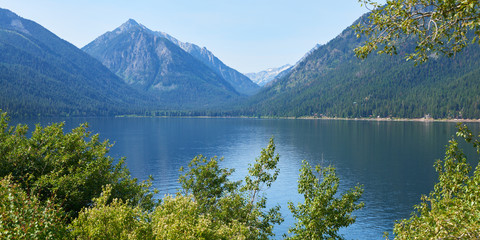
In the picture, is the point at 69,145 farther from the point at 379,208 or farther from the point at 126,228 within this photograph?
the point at 379,208

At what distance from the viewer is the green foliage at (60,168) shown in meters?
30.4

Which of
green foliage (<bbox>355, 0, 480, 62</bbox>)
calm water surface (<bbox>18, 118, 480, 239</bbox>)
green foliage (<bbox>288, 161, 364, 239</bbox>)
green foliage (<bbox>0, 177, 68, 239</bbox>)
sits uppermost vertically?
green foliage (<bbox>355, 0, 480, 62</bbox>)

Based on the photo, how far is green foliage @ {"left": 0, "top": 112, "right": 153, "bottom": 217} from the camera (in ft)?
99.7

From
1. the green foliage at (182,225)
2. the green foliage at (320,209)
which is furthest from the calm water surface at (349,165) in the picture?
the green foliage at (182,225)

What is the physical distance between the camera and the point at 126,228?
2052 centimetres

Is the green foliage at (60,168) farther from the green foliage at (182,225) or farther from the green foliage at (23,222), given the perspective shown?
the green foliage at (182,225)

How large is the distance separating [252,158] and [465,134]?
120962mm

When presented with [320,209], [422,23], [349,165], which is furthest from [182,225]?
[349,165]

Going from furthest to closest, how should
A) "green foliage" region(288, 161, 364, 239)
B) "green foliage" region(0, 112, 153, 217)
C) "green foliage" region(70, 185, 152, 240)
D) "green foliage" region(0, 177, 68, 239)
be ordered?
1. "green foliage" region(0, 112, 153, 217)
2. "green foliage" region(288, 161, 364, 239)
3. "green foliage" region(70, 185, 152, 240)
4. "green foliage" region(0, 177, 68, 239)

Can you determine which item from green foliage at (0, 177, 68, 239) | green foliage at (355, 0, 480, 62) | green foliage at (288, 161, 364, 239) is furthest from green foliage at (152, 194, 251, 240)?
green foliage at (355, 0, 480, 62)

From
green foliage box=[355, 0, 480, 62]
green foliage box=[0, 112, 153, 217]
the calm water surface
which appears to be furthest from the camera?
the calm water surface

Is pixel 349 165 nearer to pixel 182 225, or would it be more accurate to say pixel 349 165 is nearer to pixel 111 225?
pixel 111 225

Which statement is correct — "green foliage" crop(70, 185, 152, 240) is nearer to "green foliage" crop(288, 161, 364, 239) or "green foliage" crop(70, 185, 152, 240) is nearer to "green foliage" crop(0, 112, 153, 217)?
"green foliage" crop(0, 112, 153, 217)

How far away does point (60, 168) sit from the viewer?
108 feet
